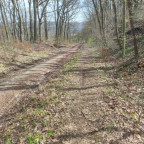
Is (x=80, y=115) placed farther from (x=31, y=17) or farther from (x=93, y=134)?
(x=31, y=17)

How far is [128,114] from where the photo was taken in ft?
12.2

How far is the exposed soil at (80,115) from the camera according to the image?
120 inches

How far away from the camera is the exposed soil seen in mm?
3041

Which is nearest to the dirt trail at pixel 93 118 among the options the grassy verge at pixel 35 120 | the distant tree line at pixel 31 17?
the grassy verge at pixel 35 120

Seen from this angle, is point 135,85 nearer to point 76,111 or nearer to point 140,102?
point 140,102

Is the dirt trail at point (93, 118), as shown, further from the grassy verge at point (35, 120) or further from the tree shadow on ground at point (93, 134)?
the grassy verge at point (35, 120)

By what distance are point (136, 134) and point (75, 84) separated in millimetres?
3485

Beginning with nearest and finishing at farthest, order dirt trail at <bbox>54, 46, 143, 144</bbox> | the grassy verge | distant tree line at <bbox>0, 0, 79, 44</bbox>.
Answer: dirt trail at <bbox>54, 46, 143, 144</bbox>, the grassy verge, distant tree line at <bbox>0, 0, 79, 44</bbox>

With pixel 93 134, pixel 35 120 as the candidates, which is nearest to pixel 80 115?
pixel 93 134

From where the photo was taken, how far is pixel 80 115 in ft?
12.5

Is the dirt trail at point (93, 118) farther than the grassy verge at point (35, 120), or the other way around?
the grassy verge at point (35, 120)

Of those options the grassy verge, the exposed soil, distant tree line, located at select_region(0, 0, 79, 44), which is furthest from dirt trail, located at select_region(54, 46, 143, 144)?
distant tree line, located at select_region(0, 0, 79, 44)

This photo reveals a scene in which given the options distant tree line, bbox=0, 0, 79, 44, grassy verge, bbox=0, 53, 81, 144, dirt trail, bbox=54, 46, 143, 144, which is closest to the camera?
dirt trail, bbox=54, 46, 143, 144

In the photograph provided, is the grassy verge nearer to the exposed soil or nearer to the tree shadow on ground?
the exposed soil
